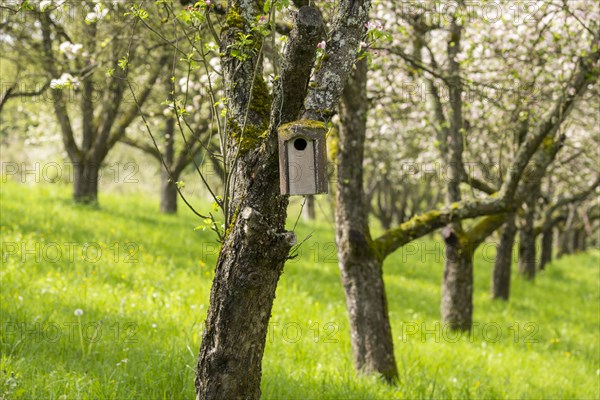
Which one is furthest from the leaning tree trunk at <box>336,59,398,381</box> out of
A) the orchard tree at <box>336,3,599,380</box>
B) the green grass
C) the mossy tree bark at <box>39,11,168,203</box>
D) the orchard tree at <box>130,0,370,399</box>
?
the mossy tree bark at <box>39,11,168,203</box>

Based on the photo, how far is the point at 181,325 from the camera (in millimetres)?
6801

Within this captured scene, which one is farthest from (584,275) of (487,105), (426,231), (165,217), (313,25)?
(313,25)

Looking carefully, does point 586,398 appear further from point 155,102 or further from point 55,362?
point 155,102

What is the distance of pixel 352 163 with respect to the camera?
6188 mm

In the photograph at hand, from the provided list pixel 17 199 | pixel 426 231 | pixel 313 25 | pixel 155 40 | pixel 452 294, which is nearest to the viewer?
pixel 313 25

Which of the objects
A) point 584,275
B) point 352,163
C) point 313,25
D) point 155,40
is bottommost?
point 584,275

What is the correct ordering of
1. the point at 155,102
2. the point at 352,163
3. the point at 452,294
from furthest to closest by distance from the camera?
the point at 155,102, the point at 452,294, the point at 352,163

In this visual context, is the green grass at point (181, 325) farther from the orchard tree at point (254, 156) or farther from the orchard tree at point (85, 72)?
the orchard tree at point (254, 156)

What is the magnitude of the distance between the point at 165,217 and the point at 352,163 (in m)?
8.91

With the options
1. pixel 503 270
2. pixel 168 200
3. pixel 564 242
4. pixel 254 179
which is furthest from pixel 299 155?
pixel 564 242

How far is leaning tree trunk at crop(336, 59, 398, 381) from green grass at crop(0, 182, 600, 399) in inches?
11.6

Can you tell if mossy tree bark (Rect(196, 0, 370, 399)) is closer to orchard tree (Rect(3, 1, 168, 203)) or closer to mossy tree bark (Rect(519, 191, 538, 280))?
orchard tree (Rect(3, 1, 168, 203))

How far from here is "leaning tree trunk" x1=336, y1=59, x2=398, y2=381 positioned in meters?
6.19

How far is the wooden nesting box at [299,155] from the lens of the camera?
10.0 feet
